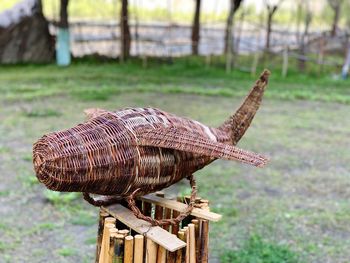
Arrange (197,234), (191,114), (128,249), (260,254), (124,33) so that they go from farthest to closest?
(124,33)
(191,114)
(260,254)
(197,234)
(128,249)

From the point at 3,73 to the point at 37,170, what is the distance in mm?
10490

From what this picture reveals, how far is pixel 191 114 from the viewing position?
8188mm

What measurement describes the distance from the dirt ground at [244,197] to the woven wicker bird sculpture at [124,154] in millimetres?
1833

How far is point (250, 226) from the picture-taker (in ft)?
14.0

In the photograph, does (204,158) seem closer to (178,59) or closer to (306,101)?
(306,101)

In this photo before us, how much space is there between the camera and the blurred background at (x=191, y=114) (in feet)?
13.3

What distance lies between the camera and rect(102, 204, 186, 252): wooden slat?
1923mm

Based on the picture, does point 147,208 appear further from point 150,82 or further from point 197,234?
point 150,82

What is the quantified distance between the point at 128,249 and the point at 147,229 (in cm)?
12

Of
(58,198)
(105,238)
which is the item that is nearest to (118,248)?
(105,238)

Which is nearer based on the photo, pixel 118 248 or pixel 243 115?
pixel 118 248

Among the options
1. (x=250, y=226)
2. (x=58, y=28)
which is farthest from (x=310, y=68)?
(x=250, y=226)

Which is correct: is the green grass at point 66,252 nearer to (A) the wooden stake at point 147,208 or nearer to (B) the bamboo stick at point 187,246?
(A) the wooden stake at point 147,208

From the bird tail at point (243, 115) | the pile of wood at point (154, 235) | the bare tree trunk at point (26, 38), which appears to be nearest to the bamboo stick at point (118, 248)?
the pile of wood at point (154, 235)
